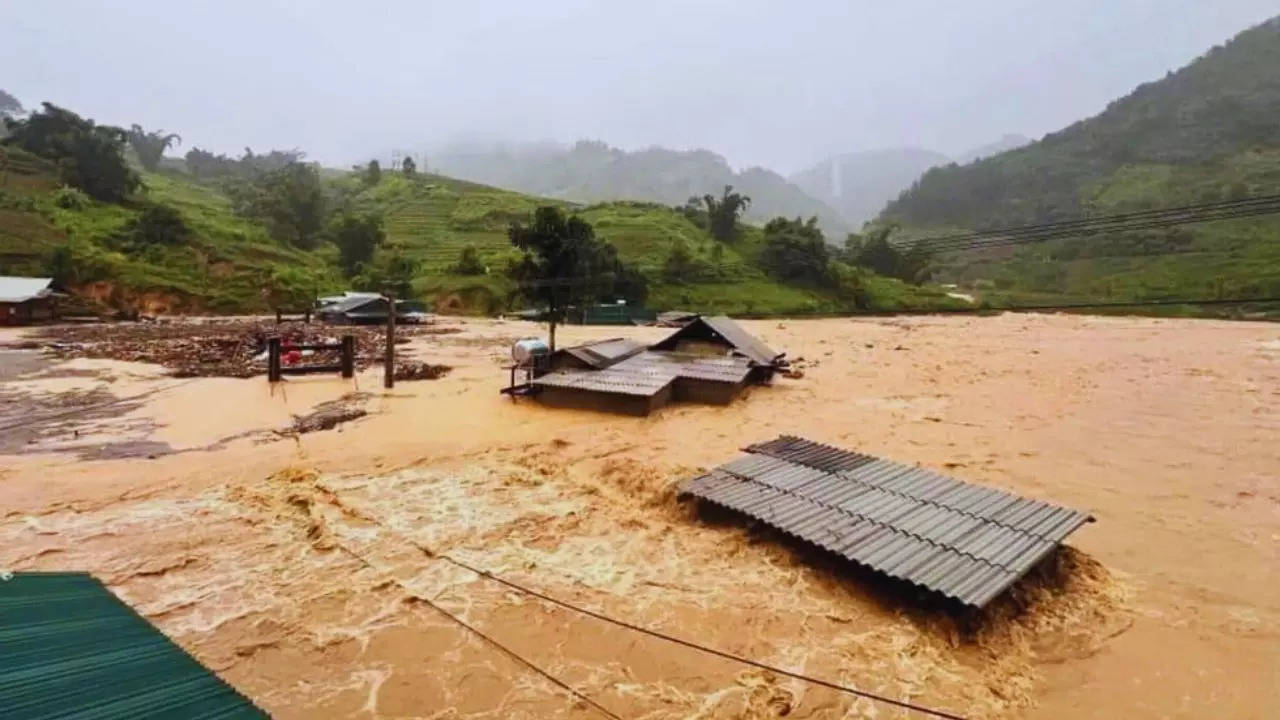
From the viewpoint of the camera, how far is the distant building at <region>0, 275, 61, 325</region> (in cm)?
3139

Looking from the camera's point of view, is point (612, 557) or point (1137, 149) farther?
point (1137, 149)

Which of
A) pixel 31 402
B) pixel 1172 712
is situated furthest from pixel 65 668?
pixel 31 402

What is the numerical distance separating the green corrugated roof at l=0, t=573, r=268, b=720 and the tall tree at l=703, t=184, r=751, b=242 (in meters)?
65.5

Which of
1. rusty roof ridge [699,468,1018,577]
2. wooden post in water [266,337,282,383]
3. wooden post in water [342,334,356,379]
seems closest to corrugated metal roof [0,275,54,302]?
wooden post in water [266,337,282,383]

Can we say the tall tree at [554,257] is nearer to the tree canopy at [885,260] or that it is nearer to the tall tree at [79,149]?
the tall tree at [79,149]

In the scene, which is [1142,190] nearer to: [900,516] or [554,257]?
[554,257]

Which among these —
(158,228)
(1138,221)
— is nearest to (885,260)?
(158,228)

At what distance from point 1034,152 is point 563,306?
120887 millimetres

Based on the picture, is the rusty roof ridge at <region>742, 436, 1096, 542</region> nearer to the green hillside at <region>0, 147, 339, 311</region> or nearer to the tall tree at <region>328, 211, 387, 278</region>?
the green hillside at <region>0, 147, 339, 311</region>

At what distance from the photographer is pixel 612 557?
8469 mm

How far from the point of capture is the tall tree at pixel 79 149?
50.8m

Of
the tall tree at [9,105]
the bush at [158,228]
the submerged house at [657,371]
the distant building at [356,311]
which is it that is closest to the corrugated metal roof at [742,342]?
the submerged house at [657,371]

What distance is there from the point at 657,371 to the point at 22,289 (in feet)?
111

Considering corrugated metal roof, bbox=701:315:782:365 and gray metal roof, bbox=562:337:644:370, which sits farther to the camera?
corrugated metal roof, bbox=701:315:782:365
